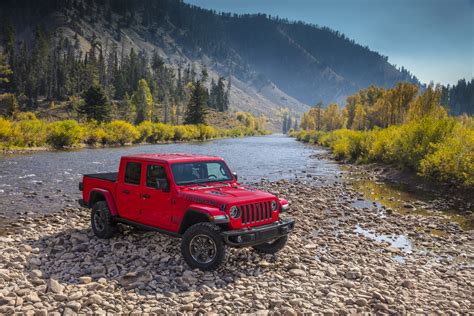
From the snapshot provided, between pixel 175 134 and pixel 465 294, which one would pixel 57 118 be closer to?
pixel 175 134

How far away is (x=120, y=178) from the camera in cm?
1080

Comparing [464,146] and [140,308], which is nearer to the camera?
[140,308]

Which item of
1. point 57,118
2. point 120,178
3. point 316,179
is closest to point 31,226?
point 120,178

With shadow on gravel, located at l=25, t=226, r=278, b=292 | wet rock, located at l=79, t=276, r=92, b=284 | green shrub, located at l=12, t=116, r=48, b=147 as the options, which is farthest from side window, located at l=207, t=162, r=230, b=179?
green shrub, located at l=12, t=116, r=48, b=147

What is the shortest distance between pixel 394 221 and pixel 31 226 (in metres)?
14.2

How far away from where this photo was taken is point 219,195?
9.02m

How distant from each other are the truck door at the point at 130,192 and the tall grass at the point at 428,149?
57.2 ft

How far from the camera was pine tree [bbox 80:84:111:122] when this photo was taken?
78875mm

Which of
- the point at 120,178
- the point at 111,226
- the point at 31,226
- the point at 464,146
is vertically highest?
the point at 464,146

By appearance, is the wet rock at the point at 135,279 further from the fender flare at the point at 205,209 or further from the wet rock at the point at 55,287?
the fender flare at the point at 205,209

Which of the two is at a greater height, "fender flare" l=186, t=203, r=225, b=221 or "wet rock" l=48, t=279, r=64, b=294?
"fender flare" l=186, t=203, r=225, b=221

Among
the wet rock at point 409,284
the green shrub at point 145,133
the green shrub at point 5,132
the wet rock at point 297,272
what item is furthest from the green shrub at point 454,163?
the green shrub at point 145,133

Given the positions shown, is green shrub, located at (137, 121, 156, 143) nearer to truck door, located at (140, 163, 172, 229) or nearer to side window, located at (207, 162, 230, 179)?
side window, located at (207, 162, 230, 179)

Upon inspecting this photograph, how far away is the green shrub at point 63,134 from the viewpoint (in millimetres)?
53281
